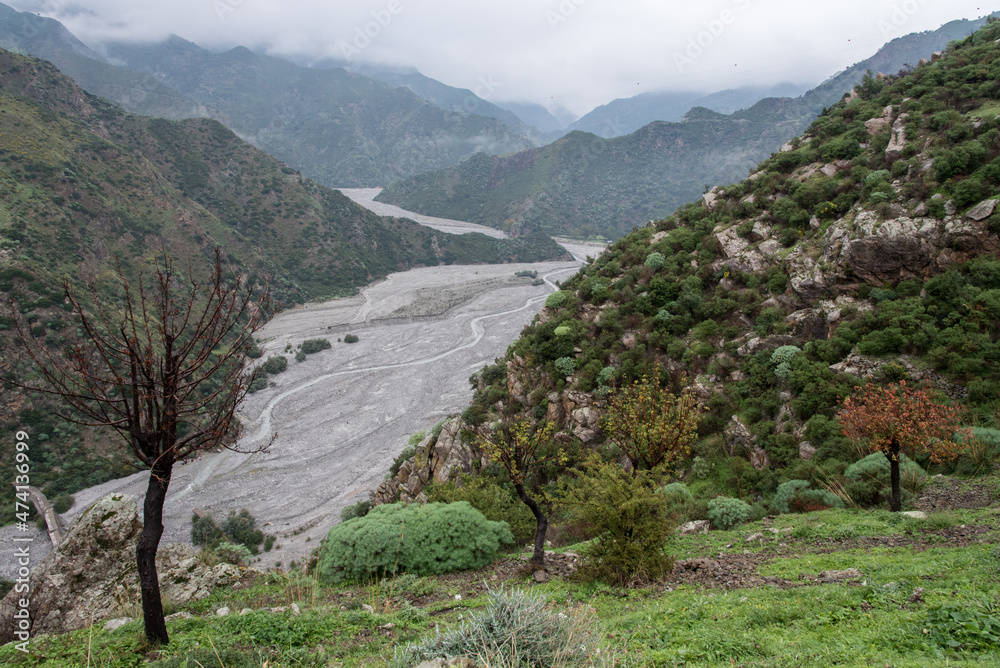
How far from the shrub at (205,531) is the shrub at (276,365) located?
23844 mm

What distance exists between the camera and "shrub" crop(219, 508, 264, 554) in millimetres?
24750

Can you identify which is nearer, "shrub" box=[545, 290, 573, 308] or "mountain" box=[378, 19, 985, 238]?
"shrub" box=[545, 290, 573, 308]

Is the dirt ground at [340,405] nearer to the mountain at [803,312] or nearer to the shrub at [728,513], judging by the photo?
the mountain at [803,312]

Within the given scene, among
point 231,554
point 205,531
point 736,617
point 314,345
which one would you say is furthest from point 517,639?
point 314,345

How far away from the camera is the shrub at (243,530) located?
24750 millimetres

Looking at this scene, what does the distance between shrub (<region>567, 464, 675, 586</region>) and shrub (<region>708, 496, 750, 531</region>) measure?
4055 millimetres

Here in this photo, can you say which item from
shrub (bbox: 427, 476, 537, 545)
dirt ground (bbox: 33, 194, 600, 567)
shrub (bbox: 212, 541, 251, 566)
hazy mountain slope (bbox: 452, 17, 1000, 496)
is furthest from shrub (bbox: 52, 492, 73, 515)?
shrub (bbox: 427, 476, 537, 545)

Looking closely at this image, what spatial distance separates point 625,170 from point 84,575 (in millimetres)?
172580

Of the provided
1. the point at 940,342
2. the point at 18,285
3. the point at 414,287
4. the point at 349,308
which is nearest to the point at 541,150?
the point at 414,287

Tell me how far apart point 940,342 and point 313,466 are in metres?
33.7

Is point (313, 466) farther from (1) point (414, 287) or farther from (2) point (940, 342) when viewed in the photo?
(1) point (414, 287)

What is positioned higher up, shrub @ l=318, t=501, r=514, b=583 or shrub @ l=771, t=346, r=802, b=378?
shrub @ l=771, t=346, r=802, b=378

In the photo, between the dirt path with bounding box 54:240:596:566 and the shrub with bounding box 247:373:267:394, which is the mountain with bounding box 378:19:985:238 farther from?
the shrub with bounding box 247:373:267:394

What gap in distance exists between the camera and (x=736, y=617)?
6199mm
